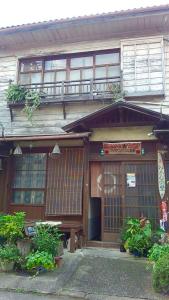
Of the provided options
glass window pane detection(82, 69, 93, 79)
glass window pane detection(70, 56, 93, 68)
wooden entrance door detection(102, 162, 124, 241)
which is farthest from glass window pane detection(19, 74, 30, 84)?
wooden entrance door detection(102, 162, 124, 241)

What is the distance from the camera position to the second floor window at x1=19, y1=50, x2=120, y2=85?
436 inches

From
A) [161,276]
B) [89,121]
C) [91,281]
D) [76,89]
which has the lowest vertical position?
[91,281]

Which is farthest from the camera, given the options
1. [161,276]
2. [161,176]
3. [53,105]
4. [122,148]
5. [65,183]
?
[53,105]

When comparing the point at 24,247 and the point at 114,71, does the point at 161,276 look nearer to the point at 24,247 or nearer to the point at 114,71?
the point at 24,247

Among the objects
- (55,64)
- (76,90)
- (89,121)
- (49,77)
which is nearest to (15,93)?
(49,77)

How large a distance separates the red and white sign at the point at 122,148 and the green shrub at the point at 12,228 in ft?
12.6

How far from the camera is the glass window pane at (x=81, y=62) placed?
37.3 ft

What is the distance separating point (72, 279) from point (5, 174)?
552cm

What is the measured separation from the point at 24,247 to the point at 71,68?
292 inches

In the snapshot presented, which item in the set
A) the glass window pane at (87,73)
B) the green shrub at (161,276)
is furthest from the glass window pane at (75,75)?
the green shrub at (161,276)

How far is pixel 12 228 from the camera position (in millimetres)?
7160

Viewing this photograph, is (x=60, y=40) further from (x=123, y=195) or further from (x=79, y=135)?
(x=123, y=195)

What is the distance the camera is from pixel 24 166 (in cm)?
1074

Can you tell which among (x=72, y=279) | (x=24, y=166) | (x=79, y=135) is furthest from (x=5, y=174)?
(x=72, y=279)
